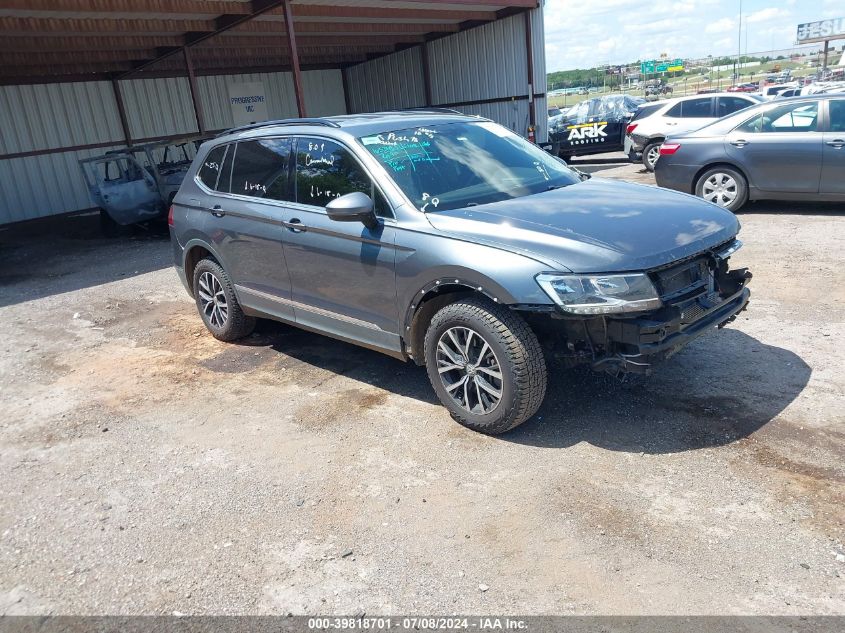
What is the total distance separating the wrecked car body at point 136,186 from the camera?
12.7 metres

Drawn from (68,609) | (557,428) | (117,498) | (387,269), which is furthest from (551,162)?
(68,609)

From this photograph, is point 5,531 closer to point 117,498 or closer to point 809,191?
point 117,498

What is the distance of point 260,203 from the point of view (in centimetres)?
522

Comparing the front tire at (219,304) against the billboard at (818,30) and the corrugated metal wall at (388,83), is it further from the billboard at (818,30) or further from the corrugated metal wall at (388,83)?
the billboard at (818,30)

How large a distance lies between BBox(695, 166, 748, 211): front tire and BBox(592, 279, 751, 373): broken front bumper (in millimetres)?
6170

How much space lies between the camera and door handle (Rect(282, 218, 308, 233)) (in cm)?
479

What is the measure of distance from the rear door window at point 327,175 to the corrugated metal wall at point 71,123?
15.3 m

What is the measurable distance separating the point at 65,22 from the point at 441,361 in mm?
12249

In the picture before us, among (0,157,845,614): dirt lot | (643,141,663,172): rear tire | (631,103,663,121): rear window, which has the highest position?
(631,103,663,121): rear window

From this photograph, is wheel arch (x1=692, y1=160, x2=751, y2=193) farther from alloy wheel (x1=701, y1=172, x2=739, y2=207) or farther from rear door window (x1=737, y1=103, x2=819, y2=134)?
rear door window (x1=737, y1=103, x2=819, y2=134)

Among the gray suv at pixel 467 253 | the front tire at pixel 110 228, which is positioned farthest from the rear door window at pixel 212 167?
the front tire at pixel 110 228

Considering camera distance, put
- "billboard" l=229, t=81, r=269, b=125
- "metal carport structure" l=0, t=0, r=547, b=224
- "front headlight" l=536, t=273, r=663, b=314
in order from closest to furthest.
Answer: "front headlight" l=536, t=273, r=663, b=314 < "metal carport structure" l=0, t=0, r=547, b=224 < "billboard" l=229, t=81, r=269, b=125

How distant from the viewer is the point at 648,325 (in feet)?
11.6

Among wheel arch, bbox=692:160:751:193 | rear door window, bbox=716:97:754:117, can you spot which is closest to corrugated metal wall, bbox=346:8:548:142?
rear door window, bbox=716:97:754:117
